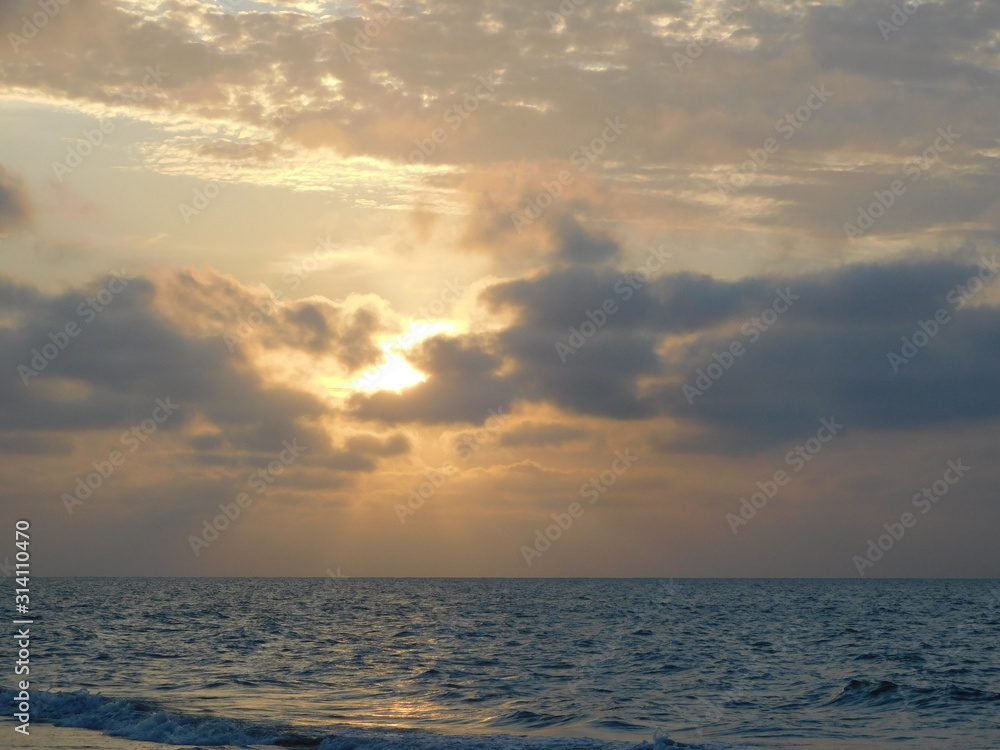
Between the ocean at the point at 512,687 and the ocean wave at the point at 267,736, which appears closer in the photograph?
the ocean wave at the point at 267,736

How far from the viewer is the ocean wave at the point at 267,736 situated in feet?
103

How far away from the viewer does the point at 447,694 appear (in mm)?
43312

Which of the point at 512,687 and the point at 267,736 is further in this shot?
the point at 512,687

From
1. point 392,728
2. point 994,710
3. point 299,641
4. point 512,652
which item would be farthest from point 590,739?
point 299,641

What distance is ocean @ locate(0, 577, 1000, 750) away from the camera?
1313 inches

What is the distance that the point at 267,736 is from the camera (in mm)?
32469

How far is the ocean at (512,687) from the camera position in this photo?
3334 centimetres

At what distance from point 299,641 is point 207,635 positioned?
9396 mm

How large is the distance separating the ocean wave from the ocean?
0.10 m

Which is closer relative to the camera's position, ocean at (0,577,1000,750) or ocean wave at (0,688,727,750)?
ocean wave at (0,688,727,750)

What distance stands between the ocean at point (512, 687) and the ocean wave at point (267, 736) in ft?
0.34

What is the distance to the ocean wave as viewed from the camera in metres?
31.3

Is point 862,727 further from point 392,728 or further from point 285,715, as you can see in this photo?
point 285,715

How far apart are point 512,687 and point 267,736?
15.8 meters
